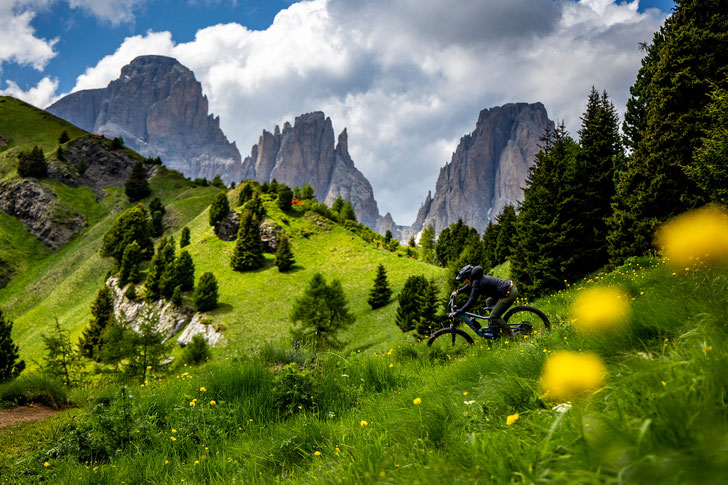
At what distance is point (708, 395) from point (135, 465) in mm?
4980

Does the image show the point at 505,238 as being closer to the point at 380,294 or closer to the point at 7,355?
the point at 380,294

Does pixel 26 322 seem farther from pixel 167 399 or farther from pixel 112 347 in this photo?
pixel 167 399

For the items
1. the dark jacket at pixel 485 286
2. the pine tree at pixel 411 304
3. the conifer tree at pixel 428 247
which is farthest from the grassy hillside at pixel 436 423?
the conifer tree at pixel 428 247

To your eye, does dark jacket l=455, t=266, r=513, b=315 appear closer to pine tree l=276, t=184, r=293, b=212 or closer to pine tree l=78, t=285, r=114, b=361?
pine tree l=78, t=285, r=114, b=361

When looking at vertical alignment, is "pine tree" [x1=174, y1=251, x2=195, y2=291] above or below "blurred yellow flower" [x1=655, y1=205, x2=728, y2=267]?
below

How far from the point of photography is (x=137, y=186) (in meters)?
71.9

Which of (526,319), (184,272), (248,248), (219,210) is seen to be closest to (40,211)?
(219,210)

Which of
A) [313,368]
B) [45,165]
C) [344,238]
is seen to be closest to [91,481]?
[313,368]

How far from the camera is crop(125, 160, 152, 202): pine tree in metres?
71.8

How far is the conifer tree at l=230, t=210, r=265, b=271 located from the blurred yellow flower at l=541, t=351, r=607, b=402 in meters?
44.0

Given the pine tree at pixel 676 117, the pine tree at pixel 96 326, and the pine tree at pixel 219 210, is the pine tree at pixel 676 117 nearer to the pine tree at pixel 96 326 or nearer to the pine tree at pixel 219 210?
the pine tree at pixel 96 326

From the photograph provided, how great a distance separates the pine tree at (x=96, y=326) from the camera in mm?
33344

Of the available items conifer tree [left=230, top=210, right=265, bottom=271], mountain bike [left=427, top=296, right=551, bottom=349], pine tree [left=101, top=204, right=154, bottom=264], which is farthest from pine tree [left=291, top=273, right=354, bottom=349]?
pine tree [left=101, top=204, right=154, bottom=264]

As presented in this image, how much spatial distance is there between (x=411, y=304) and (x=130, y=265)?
37.8 meters
